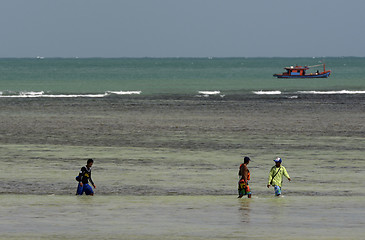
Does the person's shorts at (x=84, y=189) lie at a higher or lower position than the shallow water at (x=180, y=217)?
higher

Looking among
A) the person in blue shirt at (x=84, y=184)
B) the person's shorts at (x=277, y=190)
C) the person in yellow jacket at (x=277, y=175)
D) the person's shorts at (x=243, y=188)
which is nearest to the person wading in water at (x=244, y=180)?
the person's shorts at (x=243, y=188)

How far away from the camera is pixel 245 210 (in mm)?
19594

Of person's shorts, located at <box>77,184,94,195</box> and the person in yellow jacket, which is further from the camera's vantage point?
person's shorts, located at <box>77,184,94,195</box>

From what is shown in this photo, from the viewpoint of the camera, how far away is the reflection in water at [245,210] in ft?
60.2

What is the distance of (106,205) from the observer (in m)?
20.3

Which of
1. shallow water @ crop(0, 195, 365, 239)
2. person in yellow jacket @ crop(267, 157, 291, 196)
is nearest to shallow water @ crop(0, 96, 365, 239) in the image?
→ shallow water @ crop(0, 195, 365, 239)

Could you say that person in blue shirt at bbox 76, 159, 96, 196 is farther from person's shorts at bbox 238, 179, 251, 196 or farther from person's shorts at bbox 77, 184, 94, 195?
person's shorts at bbox 238, 179, 251, 196

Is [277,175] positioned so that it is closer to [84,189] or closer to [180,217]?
[180,217]

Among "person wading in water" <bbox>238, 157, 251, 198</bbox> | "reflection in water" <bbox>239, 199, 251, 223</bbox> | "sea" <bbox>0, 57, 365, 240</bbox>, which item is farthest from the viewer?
"person wading in water" <bbox>238, 157, 251, 198</bbox>

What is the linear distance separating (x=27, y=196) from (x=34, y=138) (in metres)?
16.1

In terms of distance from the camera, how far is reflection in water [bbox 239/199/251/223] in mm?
18359

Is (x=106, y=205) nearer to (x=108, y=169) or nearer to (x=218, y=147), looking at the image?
(x=108, y=169)

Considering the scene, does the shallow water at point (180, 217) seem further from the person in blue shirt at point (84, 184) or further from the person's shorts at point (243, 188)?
the person in blue shirt at point (84, 184)

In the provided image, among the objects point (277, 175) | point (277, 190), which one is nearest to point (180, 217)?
point (277, 175)
